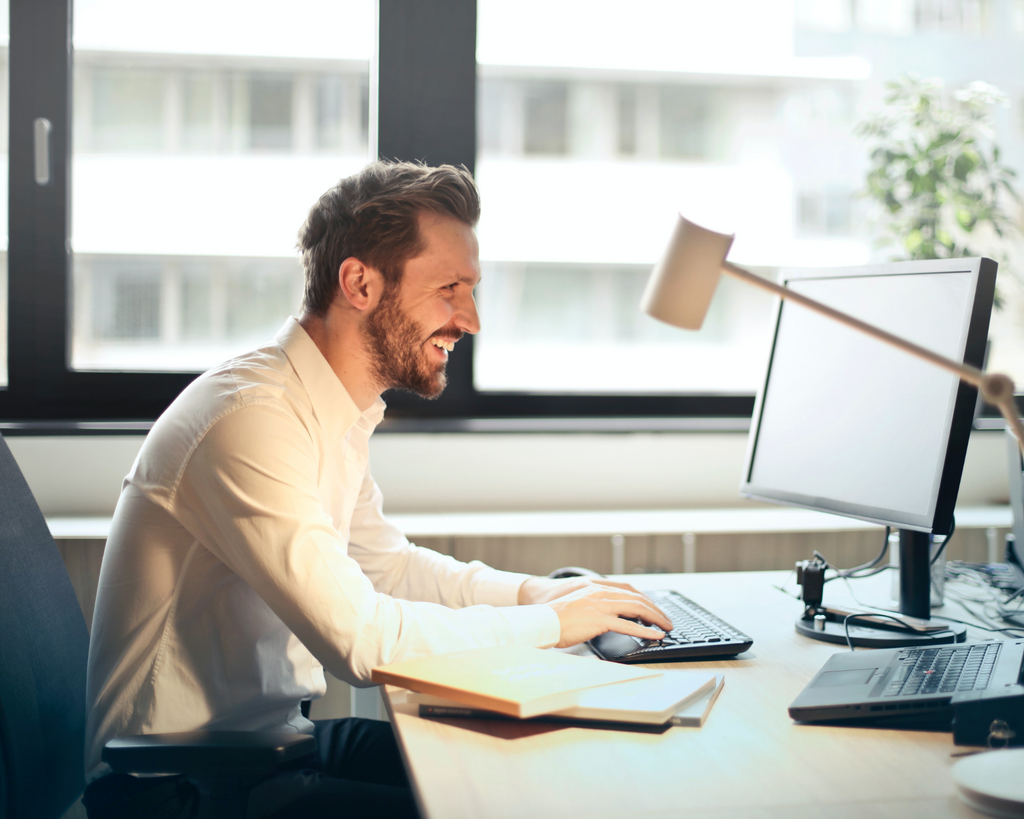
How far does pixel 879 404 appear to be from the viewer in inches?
50.0

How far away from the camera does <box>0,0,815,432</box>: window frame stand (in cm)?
224

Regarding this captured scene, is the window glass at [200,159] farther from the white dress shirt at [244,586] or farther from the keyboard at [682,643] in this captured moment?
the keyboard at [682,643]

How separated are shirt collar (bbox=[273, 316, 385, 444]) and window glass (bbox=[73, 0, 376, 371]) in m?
1.14

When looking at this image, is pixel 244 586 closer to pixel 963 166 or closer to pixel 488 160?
pixel 488 160

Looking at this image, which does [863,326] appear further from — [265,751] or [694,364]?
[694,364]

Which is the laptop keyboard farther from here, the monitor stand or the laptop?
the monitor stand

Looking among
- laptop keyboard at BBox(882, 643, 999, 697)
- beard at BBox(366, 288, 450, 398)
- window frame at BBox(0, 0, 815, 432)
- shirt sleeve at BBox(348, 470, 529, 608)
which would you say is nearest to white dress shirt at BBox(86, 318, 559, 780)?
beard at BBox(366, 288, 450, 398)

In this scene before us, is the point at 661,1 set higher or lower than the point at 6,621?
higher

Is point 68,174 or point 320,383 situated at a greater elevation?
point 68,174

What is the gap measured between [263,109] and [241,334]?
0.63 meters

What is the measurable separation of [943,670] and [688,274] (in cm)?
54

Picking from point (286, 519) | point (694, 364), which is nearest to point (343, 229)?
point (286, 519)

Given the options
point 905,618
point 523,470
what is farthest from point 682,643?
point 523,470

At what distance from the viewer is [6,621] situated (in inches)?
39.3
